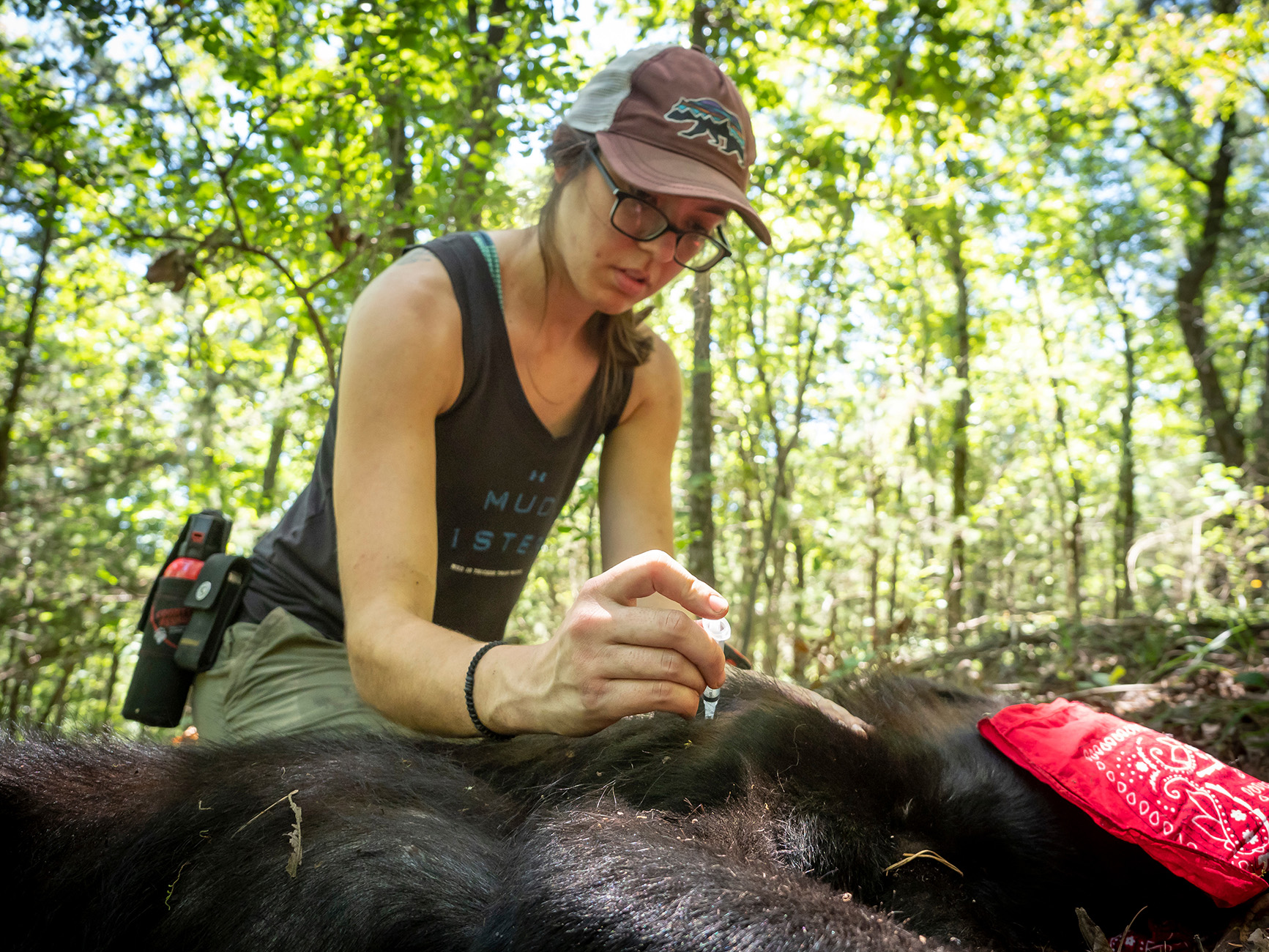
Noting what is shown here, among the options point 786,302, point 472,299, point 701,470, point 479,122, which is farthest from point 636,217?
point 786,302

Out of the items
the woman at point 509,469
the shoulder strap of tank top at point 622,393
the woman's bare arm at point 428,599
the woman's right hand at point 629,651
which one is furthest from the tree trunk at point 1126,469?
the woman's right hand at point 629,651

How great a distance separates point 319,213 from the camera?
4.84 metres

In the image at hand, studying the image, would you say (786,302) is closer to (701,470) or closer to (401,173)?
(701,470)

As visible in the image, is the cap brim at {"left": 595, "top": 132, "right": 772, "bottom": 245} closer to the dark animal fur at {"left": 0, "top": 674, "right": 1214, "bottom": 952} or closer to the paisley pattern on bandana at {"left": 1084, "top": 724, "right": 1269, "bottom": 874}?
the dark animal fur at {"left": 0, "top": 674, "right": 1214, "bottom": 952}

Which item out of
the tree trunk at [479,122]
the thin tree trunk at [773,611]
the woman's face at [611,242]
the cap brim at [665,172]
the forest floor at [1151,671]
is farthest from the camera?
the thin tree trunk at [773,611]

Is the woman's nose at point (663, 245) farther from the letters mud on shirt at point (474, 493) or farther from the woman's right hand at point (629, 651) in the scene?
the woman's right hand at point (629, 651)

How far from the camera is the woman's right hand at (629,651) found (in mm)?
1194

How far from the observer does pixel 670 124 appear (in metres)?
1.88

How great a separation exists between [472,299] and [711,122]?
2.34 feet

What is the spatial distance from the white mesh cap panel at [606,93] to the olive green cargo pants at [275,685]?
1.48m

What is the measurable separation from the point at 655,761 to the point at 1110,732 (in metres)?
0.79

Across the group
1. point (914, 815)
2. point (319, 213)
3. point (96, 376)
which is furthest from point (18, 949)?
point (96, 376)

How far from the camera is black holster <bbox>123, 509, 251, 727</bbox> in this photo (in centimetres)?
214

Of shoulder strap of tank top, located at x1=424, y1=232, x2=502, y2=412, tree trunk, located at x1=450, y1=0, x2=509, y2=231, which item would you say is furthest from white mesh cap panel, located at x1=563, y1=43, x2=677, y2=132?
tree trunk, located at x1=450, y1=0, x2=509, y2=231
